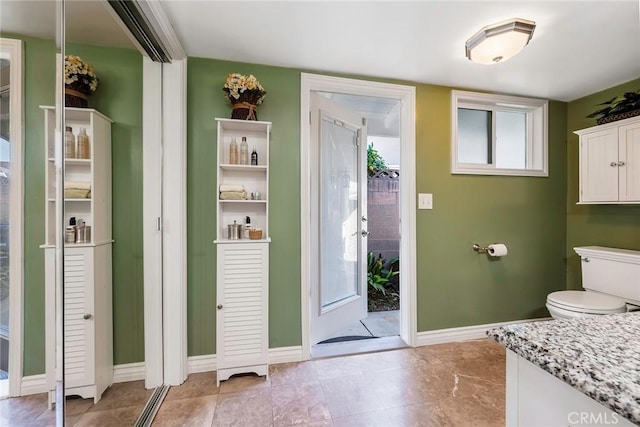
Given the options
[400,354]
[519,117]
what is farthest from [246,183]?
[519,117]

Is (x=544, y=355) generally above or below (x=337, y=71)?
below

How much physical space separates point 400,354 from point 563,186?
2.22 metres

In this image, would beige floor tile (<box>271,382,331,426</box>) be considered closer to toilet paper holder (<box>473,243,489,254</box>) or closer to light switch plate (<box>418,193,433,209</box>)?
Answer: light switch plate (<box>418,193,433,209</box>)

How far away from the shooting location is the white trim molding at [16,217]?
33.8 inches

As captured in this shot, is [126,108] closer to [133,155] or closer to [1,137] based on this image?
[133,155]

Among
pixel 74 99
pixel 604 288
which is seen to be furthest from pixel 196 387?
pixel 604 288

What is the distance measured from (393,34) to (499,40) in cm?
59

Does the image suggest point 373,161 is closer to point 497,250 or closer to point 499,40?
point 497,250

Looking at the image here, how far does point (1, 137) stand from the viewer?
832 mm

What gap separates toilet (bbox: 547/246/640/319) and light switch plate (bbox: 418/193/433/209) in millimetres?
1103

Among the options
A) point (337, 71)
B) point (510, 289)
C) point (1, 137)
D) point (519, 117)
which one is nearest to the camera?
point (1, 137)

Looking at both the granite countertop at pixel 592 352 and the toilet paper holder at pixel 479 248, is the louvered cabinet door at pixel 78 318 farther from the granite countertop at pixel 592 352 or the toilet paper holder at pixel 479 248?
the toilet paper holder at pixel 479 248

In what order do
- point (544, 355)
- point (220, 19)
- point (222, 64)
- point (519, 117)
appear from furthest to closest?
point (519, 117)
point (222, 64)
point (220, 19)
point (544, 355)

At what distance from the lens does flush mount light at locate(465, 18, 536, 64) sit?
1485mm
